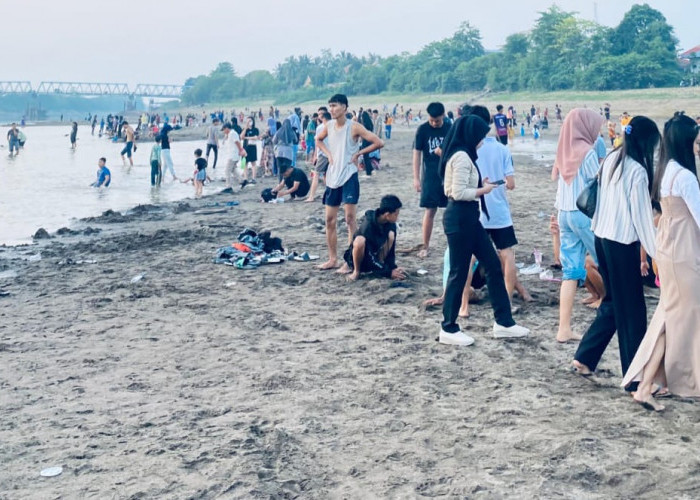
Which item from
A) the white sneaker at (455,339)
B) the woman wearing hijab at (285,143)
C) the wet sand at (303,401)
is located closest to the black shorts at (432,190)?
the wet sand at (303,401)

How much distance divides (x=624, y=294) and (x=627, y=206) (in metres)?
0.52

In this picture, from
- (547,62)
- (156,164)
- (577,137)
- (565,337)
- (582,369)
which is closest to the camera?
(582,369)

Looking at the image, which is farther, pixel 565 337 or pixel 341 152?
pixel 341 152

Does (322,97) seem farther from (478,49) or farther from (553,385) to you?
(553,385)

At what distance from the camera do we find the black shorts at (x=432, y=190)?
8859 millimetres

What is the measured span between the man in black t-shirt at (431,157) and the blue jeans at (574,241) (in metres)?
2.84

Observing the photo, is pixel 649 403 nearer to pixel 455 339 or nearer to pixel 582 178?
pixel 455 339

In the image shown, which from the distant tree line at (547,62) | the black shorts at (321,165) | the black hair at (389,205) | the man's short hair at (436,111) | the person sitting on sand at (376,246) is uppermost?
the distant tree line at (547,62)

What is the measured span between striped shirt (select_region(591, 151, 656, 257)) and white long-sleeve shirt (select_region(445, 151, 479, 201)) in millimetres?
1102

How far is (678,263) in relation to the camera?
4.51 meters

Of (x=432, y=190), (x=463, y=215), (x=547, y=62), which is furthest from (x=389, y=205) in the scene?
(x=547, y=62)

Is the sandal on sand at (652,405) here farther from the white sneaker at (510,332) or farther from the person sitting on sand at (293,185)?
the person sitting on sand at (293,185)

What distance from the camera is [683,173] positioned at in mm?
4469

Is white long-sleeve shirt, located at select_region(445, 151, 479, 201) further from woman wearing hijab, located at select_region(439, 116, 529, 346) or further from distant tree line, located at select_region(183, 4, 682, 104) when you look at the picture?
distant tree line, located at select_region(183, 4, 682, 104)
